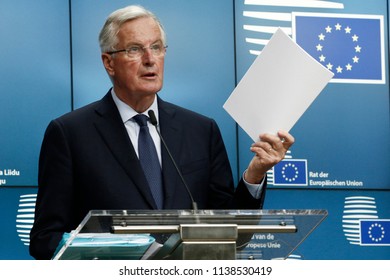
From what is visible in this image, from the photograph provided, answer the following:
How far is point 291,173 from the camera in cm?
538

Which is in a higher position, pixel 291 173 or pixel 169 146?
pixel 169 146

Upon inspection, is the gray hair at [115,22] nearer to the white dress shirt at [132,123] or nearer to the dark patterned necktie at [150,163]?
the white dress shirt at [132,123]

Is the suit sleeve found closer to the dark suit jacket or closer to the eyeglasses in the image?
the dark suit jacket

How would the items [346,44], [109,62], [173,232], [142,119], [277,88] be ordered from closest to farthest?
[173,232], [277,88], [142,119], [109,62], [346,44]

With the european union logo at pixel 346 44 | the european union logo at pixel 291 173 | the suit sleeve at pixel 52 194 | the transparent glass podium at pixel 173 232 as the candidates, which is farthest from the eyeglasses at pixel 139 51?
the european union logo at pixel 346 44

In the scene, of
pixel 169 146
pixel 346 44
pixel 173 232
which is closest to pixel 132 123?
pixel 169 146

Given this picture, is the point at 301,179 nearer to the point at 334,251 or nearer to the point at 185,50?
the point at 334,251

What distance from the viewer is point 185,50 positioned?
541 centimetres

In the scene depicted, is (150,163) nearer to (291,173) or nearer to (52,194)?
(52,194)

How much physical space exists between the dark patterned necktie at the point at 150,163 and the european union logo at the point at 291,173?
200cm

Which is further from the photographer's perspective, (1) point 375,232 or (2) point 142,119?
(1) point 375,232

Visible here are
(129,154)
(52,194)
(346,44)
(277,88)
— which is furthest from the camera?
(346,44)

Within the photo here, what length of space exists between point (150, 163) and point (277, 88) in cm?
60
